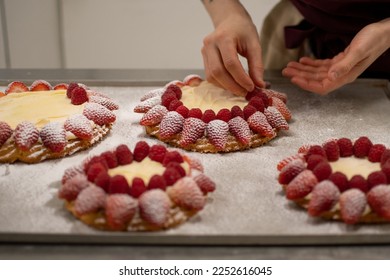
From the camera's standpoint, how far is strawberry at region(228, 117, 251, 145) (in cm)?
165

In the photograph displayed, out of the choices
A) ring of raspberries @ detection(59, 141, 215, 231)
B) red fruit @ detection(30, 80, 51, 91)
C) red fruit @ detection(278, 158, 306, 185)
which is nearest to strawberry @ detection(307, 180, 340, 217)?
red fruit @ detection(278, 158, 306, 185)

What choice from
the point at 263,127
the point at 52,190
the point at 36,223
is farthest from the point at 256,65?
the point at 36,223

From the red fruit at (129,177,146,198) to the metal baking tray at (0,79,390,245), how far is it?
0.29 ft

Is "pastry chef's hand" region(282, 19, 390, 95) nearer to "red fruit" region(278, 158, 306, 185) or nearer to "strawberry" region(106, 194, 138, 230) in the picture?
"red fruit" region(278, 158, 306, 185)

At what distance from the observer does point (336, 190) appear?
1.29 meters

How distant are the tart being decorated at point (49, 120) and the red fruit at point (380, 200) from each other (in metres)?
0.80

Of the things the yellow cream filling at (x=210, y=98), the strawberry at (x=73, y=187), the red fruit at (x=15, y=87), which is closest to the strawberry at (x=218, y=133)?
the yellow cream filling at (x=210, y=98)

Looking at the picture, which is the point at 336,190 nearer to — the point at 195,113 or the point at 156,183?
the point at 156,183

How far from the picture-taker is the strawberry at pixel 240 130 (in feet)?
5.40

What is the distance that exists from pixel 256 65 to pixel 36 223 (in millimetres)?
880

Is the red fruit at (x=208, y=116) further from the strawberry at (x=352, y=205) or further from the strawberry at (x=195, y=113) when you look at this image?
the strawberry at (x=352, y=205)

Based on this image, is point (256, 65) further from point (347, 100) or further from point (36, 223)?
point (36, 223)

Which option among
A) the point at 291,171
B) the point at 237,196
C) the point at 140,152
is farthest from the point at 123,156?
the point at 291,171

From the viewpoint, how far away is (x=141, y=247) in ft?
4.07
